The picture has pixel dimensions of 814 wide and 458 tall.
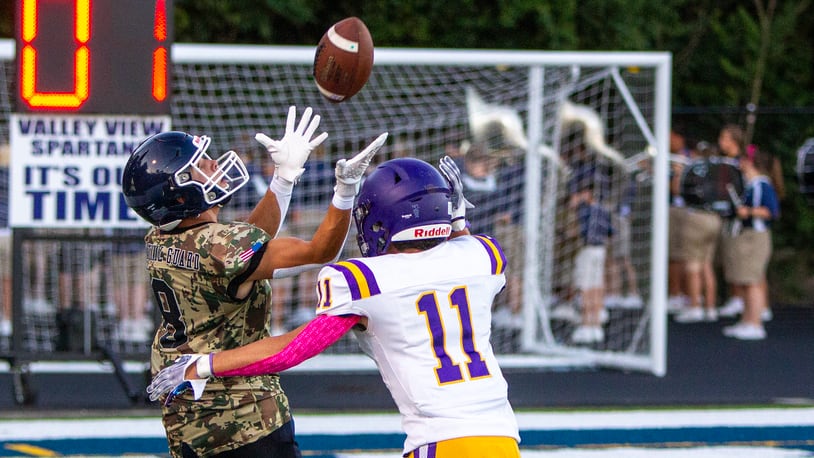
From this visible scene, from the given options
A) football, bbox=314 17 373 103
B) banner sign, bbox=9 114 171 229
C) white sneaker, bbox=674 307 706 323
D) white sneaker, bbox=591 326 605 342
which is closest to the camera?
football, bbox=314 17 373 103

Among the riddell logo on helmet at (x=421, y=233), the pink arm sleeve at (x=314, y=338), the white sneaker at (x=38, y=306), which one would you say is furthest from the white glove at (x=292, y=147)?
the white sneaker at (x=38, y=306)

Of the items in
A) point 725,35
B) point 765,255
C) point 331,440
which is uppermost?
point 725,35

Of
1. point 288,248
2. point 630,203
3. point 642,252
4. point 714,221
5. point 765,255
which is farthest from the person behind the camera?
point 714,221

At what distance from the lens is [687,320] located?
481 inches

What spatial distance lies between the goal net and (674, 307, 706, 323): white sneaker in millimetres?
1574

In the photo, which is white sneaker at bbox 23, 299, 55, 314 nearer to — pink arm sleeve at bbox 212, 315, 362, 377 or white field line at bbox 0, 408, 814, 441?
white field line at bbox 0, 408, 814, 441

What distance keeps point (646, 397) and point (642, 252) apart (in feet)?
5.49

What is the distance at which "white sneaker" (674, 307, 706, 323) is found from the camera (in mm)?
12141

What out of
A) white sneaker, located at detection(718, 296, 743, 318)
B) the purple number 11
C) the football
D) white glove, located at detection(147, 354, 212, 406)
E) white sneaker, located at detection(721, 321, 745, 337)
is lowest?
white sneaker, located at detection(721, 321, 745, 337)

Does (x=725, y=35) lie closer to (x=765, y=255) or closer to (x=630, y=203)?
(x=765, y=255)

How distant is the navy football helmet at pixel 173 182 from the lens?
11.8ft

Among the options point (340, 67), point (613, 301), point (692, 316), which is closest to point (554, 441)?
point (340, 67)

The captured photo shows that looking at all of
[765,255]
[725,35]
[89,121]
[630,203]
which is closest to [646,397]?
[630,203]

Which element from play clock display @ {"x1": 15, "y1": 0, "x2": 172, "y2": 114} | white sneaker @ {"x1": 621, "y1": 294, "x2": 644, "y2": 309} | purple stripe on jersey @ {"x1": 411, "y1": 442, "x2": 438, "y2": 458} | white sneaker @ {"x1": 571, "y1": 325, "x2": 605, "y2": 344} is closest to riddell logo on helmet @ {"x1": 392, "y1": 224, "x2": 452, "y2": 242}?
purple stripe on jersey @ {"x1": 411, "y1": 442, "x2": 438, "y2": 458}
